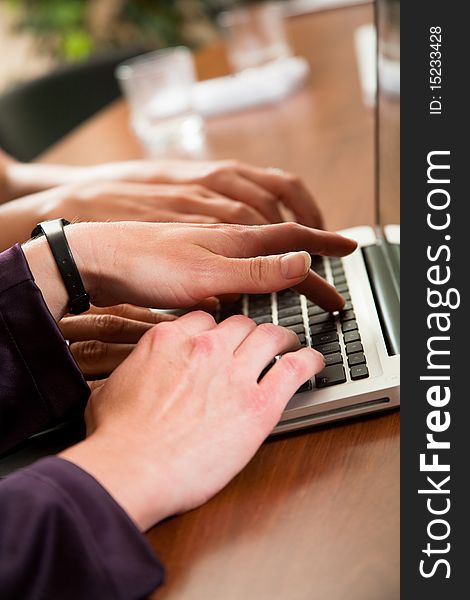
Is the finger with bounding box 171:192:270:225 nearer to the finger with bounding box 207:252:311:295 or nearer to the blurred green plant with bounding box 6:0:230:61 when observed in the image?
the finger with bounding box 207:252:311:295

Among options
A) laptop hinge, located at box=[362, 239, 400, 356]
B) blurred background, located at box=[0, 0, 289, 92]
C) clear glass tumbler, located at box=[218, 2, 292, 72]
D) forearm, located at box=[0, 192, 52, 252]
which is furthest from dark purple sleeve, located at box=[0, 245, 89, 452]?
blurred background, located at box=[0, 0, 289, 92]

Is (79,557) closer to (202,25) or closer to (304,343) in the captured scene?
(304,343)

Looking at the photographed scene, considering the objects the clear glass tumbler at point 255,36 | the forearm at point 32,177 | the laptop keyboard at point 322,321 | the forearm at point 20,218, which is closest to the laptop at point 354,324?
the laptop keyboard at point 322,321

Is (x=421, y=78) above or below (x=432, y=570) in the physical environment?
above

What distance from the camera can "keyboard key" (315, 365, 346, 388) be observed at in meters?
0.60

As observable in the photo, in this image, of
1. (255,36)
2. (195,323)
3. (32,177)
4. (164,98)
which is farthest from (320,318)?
(255,36)

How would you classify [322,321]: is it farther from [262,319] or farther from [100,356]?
[100,356]

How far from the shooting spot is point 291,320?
0.71 meters

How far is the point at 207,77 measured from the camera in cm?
166

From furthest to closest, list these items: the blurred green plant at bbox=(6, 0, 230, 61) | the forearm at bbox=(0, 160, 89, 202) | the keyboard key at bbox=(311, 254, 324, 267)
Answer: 1. the blurred green plant at bbox=(6, 0, 230, 61)
2. the forearm at bbox=(0, 160, 89, 202)
3. the keyboard key at bbox=(311, 254, 324, 267)

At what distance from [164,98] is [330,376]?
918mm

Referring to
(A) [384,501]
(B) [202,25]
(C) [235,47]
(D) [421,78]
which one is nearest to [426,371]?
(A) [384,501]

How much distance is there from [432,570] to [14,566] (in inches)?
9.3

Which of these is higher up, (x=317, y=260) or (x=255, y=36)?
(x=255, y=36)
